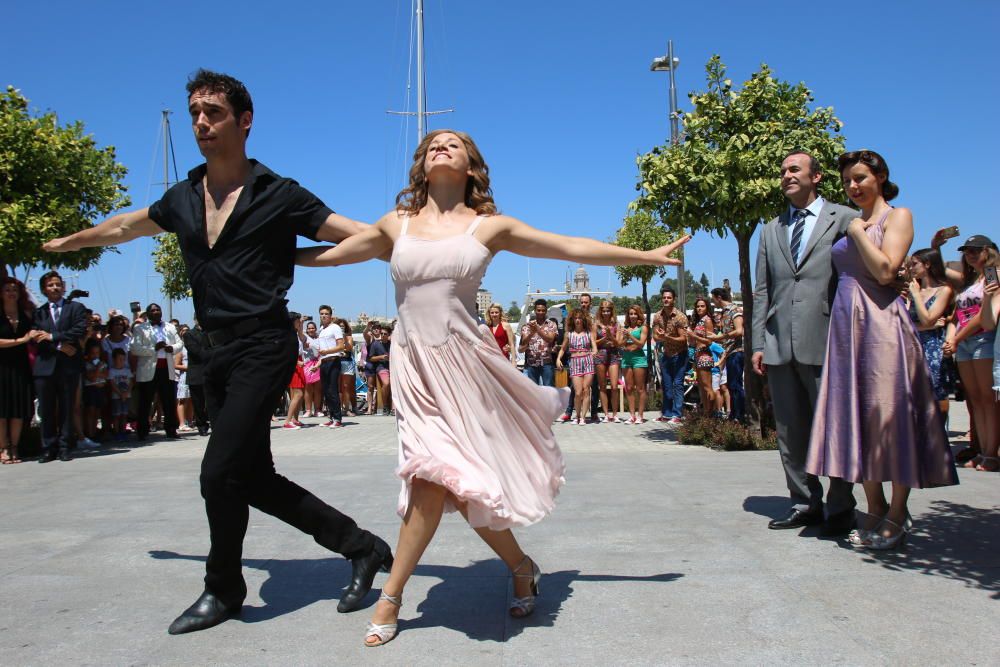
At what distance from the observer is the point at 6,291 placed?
30.3 feet

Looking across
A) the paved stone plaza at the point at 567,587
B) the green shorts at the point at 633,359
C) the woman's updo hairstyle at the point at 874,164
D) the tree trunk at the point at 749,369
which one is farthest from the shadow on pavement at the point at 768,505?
the green shorts at the point at 633,359

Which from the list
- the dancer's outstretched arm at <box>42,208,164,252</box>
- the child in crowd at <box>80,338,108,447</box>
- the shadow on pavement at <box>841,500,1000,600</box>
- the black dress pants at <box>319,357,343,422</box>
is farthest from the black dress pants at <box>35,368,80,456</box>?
the shadow on pavement at <box>841,500,1000,600</box>

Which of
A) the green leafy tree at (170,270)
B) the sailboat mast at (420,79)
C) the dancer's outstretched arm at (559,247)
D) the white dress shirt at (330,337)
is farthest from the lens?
the green leafy tree at (170,270)

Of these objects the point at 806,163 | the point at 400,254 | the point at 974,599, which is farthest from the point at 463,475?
the point at 806,163

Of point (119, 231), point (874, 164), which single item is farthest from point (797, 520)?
point (119, 231)

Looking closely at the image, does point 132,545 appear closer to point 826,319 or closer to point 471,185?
point 471,185

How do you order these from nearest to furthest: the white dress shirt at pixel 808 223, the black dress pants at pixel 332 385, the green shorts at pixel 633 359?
the white dress shirt at pixel 808 223, the green shorts at pixel 633 359, the black dress pants at pixel 332 385

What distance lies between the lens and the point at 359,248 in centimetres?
369

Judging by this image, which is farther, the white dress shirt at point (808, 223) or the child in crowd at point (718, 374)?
the child in crowd at point (718, 374)

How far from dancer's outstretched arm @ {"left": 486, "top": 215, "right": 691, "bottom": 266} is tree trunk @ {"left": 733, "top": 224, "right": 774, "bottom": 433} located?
18.9 feet

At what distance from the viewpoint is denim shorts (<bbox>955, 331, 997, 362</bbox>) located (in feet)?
24.5

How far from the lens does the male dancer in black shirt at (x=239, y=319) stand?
3406mm

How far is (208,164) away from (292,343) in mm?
939

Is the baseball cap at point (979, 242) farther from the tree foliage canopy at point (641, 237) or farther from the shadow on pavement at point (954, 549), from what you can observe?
the tree foliage canopy at point (641, 237)
